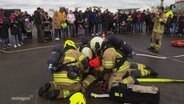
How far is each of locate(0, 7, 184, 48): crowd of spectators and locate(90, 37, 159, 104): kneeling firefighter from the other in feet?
28.4

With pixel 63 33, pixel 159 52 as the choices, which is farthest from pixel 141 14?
pixel 159 52

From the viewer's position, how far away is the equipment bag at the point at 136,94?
789cm

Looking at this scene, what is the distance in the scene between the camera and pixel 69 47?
8578 mm

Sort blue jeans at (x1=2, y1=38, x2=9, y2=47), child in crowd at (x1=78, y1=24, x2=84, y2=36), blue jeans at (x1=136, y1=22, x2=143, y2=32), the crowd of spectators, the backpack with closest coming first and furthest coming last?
blue jeans at (x1=2, y1=38, x2=9, y2=47) → the crowd of spectators → the backpack → child in crowd at (x1=78, y1=24, x2=84, y2=36) → blue jeans at (x1=136, y1=22, x2=143, y2=32)

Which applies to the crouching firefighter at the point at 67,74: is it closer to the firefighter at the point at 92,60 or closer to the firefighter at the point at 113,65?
the firefighter at the point at 92,60

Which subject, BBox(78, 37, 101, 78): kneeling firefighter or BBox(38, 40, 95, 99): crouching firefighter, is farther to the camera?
BBox(78, 37, 101, 78): kneeling firefighter

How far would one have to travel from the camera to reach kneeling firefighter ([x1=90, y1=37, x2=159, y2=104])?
7910 millimetres

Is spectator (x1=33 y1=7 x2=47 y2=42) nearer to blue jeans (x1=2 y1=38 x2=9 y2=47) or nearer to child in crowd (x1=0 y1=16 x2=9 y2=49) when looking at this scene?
child in crowd (x1=0 y1=16 x2=9 y2=49)

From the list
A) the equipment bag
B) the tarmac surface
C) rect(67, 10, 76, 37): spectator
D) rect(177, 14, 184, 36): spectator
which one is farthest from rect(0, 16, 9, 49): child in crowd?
rect(177, 14, 184, 36): spectator

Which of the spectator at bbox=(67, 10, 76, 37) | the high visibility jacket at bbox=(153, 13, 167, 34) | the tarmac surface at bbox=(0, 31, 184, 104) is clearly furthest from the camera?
the spectator at bbox=(67, 10, 76, 37)

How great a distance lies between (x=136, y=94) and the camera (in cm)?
792

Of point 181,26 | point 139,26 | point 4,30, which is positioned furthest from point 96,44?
point 139,26

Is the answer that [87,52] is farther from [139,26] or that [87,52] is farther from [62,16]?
[139,26]

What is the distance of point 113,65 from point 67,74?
1191 mm
